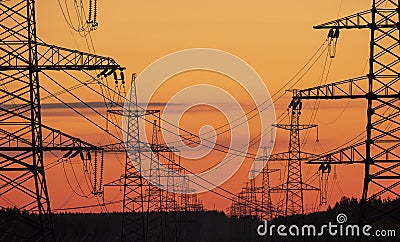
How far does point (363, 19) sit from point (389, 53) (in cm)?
192

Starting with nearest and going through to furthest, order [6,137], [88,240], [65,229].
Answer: [6,137] < [88,240] < [65,229]

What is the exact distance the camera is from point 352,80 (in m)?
48.6

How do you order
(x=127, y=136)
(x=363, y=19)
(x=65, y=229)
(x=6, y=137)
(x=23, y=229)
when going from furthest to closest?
(x=65, y=229)
(x=23, y=229)
(x=127, y=136)
(x=363, y=19)
(x=6, y=137)

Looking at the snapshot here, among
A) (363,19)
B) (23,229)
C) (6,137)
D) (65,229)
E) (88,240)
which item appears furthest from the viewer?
(65,229)

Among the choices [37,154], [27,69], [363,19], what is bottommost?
[37,154]

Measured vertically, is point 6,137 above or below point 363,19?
below

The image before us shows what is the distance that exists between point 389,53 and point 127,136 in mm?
24757

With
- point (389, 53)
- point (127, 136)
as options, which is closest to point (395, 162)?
point (389, 53)

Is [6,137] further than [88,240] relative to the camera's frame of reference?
No

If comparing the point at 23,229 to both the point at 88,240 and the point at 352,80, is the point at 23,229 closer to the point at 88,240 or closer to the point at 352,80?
the point at 88,240

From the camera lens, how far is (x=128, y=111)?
69875 millimetres

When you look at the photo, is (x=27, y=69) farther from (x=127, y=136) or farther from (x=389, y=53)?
(x=127, y=136)

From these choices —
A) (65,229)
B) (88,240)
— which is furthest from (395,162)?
(65,229)

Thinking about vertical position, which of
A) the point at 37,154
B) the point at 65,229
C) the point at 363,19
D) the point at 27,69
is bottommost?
the point at 37,154
